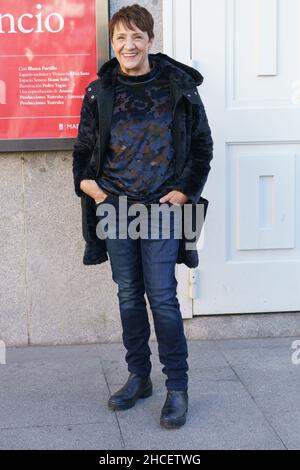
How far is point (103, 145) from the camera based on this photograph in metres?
3.93

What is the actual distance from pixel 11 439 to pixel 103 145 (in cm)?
142

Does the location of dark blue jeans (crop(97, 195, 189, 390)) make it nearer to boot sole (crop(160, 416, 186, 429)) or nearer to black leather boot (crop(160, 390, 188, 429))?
black leather boot (crop(160, 390, 188, 429))

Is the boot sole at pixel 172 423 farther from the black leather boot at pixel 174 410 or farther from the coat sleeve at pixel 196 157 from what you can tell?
the coat sleeve at pixel 196 157

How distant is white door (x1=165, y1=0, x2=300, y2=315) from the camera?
4.89m

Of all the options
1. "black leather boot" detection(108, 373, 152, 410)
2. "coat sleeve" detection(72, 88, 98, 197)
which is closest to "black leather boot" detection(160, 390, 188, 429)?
"black leather boot" detection(108, 373, 152, 410)

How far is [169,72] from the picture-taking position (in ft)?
13.0

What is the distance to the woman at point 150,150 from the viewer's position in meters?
3.88

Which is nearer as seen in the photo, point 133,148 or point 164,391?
point 133,148

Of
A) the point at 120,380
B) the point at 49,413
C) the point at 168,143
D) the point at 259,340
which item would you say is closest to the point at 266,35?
the point at 168,143

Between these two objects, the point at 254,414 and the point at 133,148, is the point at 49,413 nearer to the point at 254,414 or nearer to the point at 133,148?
the point at 254,414

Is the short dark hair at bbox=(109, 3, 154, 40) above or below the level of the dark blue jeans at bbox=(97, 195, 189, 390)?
above

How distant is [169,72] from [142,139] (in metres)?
0.36

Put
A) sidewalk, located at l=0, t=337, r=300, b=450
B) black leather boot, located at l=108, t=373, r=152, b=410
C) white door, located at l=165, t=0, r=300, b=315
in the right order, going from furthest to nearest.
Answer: white door, located at l=165, t=0, r=300, b=315, black leather boot, located at l=108, t=373, r=152, b=410, sidewalk, located at l=0, t=337, r=300, b=450

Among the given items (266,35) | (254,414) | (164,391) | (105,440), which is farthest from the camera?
(266,35)
